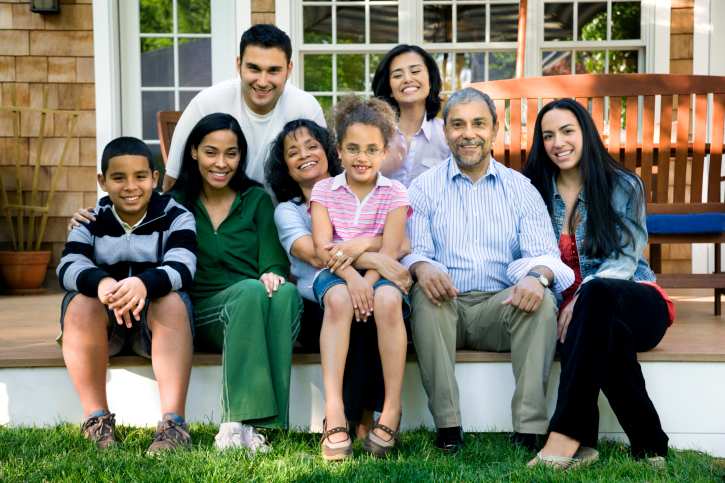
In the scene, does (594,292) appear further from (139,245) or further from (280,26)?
(280,26)

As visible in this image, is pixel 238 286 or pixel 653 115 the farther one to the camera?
pixel 653 115

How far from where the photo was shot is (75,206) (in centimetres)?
452

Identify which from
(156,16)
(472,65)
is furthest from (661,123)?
(156,16)

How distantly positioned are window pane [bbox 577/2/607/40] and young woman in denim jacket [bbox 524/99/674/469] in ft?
8.82

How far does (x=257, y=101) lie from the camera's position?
2.62 m

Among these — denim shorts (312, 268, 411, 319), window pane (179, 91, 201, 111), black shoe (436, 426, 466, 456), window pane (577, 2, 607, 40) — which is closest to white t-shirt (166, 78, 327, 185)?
denim shorts (312, 268, 411, 319)

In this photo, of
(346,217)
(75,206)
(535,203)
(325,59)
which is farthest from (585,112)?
(75,206)

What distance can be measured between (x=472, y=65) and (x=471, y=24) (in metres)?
0.29

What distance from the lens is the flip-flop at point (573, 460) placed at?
174cm

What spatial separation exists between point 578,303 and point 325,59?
334 cm

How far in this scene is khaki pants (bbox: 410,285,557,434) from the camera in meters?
1.92

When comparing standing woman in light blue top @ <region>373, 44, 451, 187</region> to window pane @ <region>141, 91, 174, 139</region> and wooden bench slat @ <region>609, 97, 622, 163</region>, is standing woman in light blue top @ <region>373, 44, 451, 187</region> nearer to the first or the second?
wooden bench slat @ <region>609, 97, 622, 163</region>

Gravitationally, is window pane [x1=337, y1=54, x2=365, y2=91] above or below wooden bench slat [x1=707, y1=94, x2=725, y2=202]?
above

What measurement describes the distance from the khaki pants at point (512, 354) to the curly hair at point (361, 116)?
55 centimetres
